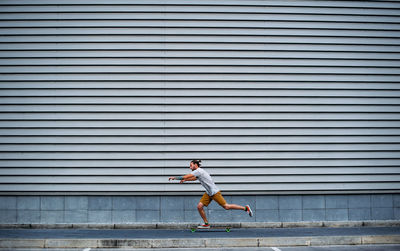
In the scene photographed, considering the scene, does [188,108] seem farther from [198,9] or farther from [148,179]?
[198,9]

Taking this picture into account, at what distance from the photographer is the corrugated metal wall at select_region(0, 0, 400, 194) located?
916 cm

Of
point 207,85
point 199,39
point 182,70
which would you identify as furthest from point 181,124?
point 199,39

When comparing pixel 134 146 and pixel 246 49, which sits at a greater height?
pixel 246 49

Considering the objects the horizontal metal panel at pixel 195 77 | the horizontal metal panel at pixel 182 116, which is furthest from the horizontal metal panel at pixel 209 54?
the horizontal metal panel at pixel 182 116

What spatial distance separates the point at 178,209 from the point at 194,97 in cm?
313

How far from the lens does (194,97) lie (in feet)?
30.6

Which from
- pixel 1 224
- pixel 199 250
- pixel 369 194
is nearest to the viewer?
pixel 199 250

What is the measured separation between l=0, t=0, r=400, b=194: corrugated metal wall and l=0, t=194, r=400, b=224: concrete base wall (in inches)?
12.3

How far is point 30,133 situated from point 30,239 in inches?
131

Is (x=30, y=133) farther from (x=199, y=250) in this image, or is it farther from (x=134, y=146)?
(x=199, y=250)

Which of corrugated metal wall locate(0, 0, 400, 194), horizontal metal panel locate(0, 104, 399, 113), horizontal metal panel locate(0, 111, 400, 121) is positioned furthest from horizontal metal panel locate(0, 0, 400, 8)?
horizontal metal panel locate(0, 111, 400, 121)

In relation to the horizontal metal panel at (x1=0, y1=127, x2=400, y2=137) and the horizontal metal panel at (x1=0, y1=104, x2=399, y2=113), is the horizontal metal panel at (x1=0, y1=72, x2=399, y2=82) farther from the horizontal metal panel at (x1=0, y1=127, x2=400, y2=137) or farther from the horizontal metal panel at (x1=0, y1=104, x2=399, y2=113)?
the horizontal metal panel at (x1=0, y1=127, x2=400, y2=137)

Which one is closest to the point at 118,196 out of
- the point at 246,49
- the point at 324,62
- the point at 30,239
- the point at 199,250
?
the point at 30,239

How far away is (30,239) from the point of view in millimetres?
6863
